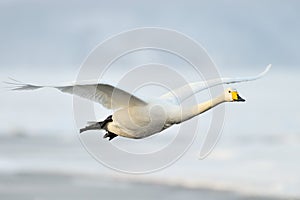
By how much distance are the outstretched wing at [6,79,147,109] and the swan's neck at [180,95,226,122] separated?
107 centimetres

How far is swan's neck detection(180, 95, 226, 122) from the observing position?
27344 mm

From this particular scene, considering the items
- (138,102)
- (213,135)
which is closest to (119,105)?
(138,102)

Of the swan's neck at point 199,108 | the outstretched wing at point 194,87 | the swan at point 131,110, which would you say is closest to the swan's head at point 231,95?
the swan's neck at point 199,108

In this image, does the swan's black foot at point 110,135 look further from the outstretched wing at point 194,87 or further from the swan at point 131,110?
the outstretched wing at point 194,87

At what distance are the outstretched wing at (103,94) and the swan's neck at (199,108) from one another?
1070 millimetres

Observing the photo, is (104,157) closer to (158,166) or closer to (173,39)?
(158,166)

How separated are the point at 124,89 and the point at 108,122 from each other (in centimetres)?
171

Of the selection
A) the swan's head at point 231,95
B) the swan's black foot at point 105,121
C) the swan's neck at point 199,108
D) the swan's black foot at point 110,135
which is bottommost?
the swan's black foot at point 110,135

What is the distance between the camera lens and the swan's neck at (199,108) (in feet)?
89.7

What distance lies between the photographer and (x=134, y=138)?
27000 millimetres

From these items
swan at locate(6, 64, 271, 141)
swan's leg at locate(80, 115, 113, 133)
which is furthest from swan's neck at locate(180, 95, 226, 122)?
swan's leg at locate(80, 115, 113, 133)

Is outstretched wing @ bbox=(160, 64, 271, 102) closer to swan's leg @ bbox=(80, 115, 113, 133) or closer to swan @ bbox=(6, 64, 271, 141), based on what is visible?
swan @ bbox=(6, 64, 271, 141)

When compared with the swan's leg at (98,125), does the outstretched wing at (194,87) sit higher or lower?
higher

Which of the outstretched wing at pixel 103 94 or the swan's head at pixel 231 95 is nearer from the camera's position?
the outstretched wing at pixel 103 94
